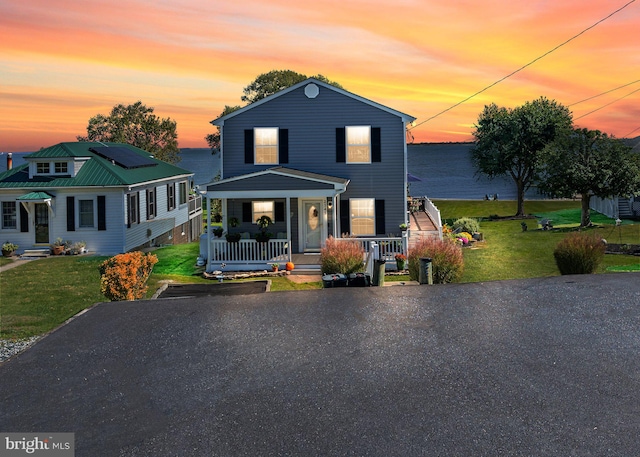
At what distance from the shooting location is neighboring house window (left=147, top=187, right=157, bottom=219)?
33.5 m

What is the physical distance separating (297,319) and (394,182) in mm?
16192

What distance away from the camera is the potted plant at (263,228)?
23859 mm

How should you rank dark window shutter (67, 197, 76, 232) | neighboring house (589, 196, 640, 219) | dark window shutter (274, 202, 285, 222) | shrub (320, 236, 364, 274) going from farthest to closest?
neighboring house (589, 196, 640, 219) → dark window shutter (67, 197, 76, 232) → dark window shutter (274, 202, 285, 222) → shrub (320, 236, 364, 274)

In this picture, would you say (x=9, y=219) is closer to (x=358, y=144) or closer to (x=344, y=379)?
(x=358, y=144)

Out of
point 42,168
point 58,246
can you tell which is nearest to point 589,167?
point 58,246

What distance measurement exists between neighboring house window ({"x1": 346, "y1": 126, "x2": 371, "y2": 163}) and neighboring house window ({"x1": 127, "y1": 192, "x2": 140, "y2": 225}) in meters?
11.1

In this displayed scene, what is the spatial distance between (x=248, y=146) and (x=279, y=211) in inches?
132

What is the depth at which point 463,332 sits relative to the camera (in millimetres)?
10367

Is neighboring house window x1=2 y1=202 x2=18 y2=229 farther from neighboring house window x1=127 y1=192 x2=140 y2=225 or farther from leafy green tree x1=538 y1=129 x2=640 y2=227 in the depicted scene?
leafy green tree x1=538 y1=129 x2=640 y2=227

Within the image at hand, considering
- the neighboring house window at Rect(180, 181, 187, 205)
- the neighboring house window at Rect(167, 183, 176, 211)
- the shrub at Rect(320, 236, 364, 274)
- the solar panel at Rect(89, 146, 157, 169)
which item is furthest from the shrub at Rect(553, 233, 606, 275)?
the neighboring house window at Rect(180, 181, 187, 205)

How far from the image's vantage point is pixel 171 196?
127ft

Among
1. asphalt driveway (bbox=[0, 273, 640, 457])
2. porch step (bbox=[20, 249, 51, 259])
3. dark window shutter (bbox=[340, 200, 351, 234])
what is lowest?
asphalt driveway (bbox=[0, 273, 640, 457])

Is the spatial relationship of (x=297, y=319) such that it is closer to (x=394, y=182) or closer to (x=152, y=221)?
(x=394, y=182)

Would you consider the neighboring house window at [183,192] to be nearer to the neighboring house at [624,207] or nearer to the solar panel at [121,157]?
the solar panel at [121,157]
